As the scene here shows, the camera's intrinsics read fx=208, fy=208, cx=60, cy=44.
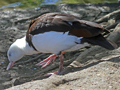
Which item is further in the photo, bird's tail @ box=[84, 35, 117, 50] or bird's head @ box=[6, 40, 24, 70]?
bird's head @ box=[6, 40, 24, 70]

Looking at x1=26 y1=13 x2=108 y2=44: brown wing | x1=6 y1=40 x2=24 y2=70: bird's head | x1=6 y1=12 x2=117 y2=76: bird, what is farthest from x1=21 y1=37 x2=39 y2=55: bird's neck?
x1=26 y1=13 x2=108 y2=44: brown wing

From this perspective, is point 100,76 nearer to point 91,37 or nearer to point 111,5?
point 91,37

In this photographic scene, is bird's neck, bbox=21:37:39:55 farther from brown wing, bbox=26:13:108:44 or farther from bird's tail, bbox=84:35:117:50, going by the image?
bird's tail, bbox=84:35:117:50

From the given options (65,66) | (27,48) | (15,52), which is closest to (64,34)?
(27,48)

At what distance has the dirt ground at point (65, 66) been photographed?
9.82 ft

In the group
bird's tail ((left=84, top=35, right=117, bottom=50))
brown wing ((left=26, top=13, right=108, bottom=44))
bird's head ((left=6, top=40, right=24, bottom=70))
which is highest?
brown wing ((left=26, top=13, right=108, bottom=44))

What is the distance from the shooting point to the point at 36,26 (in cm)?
389

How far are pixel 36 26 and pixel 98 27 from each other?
1142mm

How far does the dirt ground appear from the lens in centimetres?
299

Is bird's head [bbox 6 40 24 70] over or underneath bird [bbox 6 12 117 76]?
underneath

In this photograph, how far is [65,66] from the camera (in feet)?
15.1

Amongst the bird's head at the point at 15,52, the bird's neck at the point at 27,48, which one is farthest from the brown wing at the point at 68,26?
the bird's head at the point at 15,52

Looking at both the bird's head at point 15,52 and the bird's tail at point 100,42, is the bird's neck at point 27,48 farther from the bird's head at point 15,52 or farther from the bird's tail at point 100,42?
the bird's tail at point 100,42

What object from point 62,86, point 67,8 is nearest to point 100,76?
point 62,86
